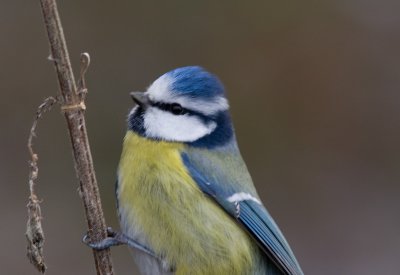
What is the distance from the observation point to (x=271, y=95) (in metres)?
6.26

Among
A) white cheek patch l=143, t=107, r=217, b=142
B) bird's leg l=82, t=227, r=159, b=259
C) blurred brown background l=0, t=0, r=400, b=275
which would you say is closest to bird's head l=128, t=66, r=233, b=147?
white cheek patch l=143, t=107, r=217, b=142

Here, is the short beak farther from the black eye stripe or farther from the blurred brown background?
the blurred brown background

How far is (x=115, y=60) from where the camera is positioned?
612 centimetres

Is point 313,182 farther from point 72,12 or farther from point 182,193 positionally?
point 182,193

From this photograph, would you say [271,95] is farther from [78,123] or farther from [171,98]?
[78,123]

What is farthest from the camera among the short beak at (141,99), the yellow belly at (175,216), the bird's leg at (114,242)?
the short beak at (141,99)

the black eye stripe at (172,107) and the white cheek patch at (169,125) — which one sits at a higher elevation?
the black eye stripe at (172,107)

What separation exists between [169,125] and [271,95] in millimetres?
3273

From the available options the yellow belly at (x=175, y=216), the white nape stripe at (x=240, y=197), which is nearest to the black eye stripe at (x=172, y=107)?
the yellow belly at (x=175, y=216)

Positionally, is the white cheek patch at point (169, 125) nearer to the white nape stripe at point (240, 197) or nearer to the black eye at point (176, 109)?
the black eye at point (176, 109)

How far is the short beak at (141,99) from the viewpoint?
3.02m

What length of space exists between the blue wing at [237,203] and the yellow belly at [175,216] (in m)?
0.03

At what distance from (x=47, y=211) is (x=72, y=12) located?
62.5 inches

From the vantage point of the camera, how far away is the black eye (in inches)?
120
